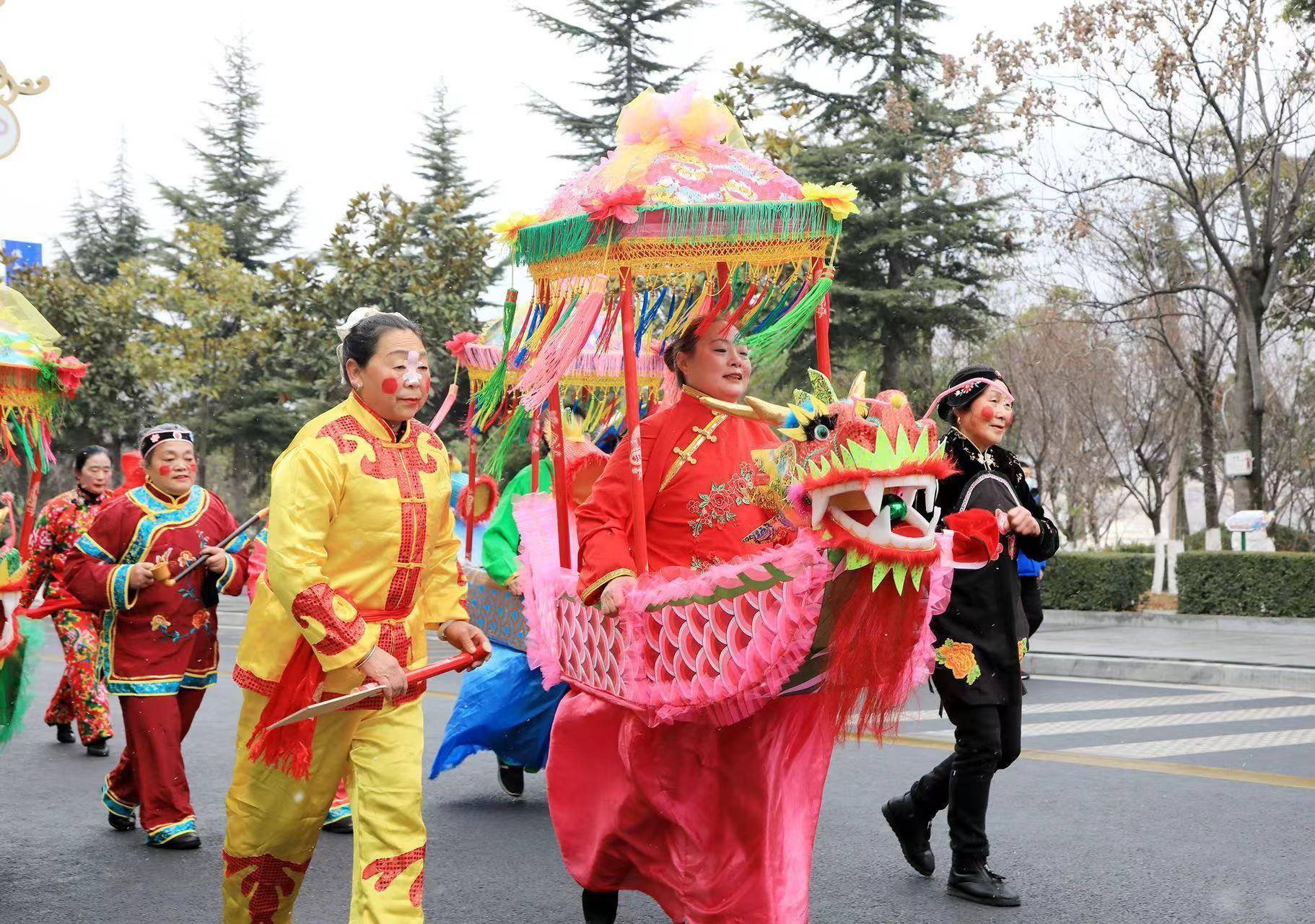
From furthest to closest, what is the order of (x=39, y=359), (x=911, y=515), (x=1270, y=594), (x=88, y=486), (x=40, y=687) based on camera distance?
1. (x=1270, y=594)
2. (x=40, y=687)
3. (x=88, y=486)
4. (x=39, y=359)
5. (x=911, y=515)

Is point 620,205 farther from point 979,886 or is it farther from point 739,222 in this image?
point 979,886

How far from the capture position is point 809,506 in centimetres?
332

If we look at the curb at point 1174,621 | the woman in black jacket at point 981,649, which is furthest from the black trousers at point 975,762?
the curb at point 1174,621

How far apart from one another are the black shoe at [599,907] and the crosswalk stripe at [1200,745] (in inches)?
161

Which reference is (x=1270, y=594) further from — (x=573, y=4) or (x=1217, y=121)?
(x=573, y=4)

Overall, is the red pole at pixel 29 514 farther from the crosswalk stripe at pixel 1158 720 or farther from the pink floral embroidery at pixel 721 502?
the crosswalk stripe at pixel 1158 720

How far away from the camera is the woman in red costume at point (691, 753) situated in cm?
380

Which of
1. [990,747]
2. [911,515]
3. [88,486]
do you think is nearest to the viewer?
[911,515]

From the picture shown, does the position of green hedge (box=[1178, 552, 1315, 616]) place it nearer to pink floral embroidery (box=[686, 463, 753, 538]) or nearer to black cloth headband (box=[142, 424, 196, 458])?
black cloth headband (box=[142, 424, 196, 458])

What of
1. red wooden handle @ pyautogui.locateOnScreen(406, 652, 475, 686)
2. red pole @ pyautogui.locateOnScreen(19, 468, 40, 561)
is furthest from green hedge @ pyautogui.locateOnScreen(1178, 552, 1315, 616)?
red wooden handle @ pyautogui.locateOnScreen(406, 652, 475, 686)

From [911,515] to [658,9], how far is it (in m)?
22.8

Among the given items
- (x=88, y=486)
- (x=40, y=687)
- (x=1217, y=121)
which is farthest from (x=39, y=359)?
(x=1217, y=121)

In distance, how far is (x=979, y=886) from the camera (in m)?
4.91

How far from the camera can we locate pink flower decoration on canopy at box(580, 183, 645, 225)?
430 centimetres
